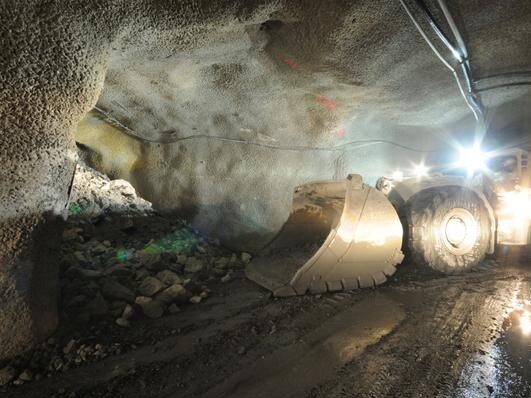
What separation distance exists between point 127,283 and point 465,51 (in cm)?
438

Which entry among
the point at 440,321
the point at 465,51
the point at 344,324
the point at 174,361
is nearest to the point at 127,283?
the point at 174,361

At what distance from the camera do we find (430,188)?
3.68 meters

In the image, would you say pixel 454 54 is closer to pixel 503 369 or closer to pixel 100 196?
pixel 503 369

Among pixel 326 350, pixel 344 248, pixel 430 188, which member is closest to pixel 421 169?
pixel 430 188

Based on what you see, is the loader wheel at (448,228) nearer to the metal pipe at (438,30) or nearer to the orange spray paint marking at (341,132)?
the metal pipe at (438,30)

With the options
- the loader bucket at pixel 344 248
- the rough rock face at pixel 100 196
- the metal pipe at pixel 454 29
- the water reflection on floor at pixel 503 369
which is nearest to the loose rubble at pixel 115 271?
the rough rock face at pixel 100 196

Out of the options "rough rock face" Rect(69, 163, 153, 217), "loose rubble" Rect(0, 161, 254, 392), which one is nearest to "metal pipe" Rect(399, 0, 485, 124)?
"loose rubble" Rect(0, 161, 254, 392)

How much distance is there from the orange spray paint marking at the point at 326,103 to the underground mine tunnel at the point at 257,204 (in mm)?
58

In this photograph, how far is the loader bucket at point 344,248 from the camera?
115 inches

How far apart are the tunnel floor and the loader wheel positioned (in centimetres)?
47

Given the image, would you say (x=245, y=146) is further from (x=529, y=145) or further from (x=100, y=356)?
(x=529, y=145)

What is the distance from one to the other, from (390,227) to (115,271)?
2974 mm

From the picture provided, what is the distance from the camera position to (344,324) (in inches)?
94.3

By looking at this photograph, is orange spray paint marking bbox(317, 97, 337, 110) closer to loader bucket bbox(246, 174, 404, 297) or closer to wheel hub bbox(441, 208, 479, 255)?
loader bucket bbox(246, 174, 404, 297)
